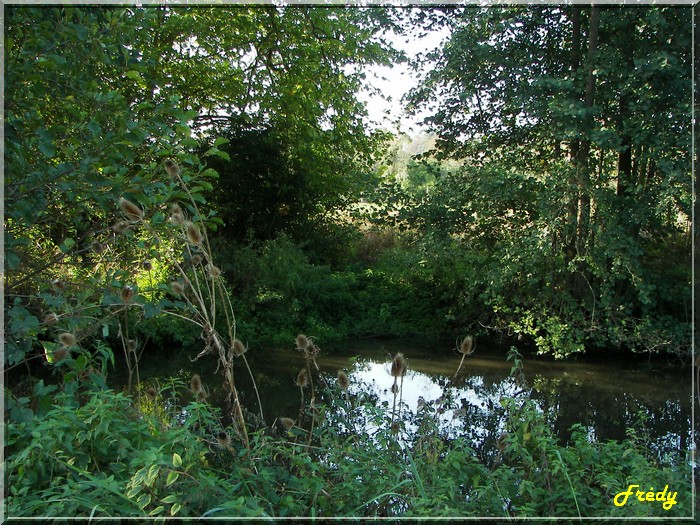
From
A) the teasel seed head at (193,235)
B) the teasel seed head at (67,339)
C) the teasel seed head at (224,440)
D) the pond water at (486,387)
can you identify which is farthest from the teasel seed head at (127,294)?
the pond water at (486,387)

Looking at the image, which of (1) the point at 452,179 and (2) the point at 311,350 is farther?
(1) the point at 452,179

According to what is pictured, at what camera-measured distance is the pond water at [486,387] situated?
542 centimetres

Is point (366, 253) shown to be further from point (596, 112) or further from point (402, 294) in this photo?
point (596, 112)

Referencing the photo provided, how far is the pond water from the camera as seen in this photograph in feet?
17.8

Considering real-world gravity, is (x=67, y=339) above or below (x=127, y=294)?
below

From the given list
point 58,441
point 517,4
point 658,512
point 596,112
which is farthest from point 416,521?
point 517,4

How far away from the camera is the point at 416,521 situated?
6.09 ft

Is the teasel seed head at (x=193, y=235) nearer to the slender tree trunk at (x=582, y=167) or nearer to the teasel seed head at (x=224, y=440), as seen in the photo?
the teasel seed head at (x=224, y=440)

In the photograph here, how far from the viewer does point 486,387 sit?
681 centimetres

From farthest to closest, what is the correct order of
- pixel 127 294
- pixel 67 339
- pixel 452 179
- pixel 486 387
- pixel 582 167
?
pixel 452 179 → pixel 582 167 → pixel 486 387 → pixel 127 294 → pixel 67 339
